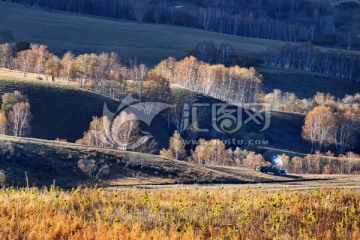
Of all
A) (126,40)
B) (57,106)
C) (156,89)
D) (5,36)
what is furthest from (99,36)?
(57,106)

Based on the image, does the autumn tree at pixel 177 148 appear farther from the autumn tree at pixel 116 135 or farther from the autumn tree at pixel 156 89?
the autumn tree at pixel 156 89

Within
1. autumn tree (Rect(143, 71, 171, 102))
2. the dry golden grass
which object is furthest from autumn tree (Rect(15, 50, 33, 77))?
the dry golden grass

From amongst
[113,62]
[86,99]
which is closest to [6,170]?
[86,99]

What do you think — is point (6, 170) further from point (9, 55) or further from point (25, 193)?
point (9, 55)

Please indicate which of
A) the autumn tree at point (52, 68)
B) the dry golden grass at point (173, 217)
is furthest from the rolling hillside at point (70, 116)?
the dry golden grass at point (173, 217)

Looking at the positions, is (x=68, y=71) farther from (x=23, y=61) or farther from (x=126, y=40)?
(x=126, y=40)

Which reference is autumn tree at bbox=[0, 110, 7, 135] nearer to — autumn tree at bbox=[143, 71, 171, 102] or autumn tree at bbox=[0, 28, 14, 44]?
autumn tree at bbox=[143, 71, 171, 102]
